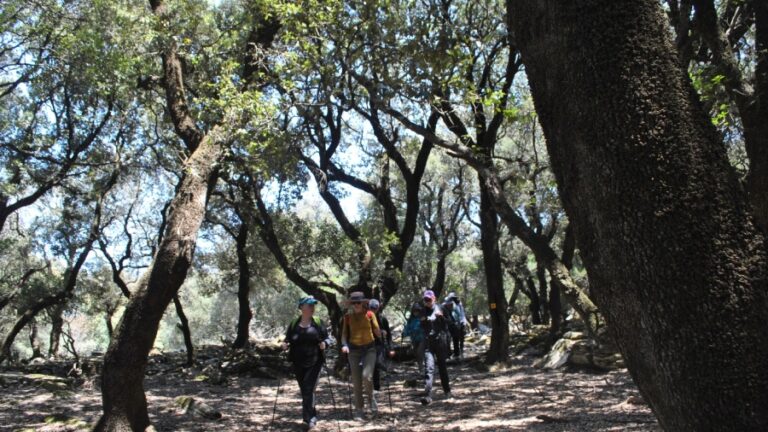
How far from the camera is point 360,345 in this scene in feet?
25.6

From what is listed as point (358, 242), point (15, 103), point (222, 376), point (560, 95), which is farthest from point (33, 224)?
point (560, 95)

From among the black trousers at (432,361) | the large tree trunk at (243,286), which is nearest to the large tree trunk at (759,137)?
the black trousers at (432,361)

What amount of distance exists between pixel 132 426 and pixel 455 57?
5539 millimetres

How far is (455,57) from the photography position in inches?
288

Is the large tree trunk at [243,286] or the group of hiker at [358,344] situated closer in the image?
the group of hiker at [358,344]

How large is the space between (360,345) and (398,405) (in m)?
1.58

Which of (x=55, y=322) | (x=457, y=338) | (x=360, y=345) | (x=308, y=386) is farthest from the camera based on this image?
(x=55, y=322)

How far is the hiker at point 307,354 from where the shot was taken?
7.00 metres

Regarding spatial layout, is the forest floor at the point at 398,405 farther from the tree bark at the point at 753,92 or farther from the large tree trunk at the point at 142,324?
the tree bark at the point at 753,92

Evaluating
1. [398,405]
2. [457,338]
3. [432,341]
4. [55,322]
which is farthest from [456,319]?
[55,322]

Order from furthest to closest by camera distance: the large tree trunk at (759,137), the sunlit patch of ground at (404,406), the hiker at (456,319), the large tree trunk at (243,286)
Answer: the large tree trunk at (243,286) < the hiker at (456,319) < the sunlit patch of ground at (404,406) < the large tree trunk at (759,137)

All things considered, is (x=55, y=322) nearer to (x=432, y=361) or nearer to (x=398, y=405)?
(x=398, y=405)

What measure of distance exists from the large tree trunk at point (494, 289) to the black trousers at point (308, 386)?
281 inches

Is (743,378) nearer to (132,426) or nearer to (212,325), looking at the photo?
(132,426)
